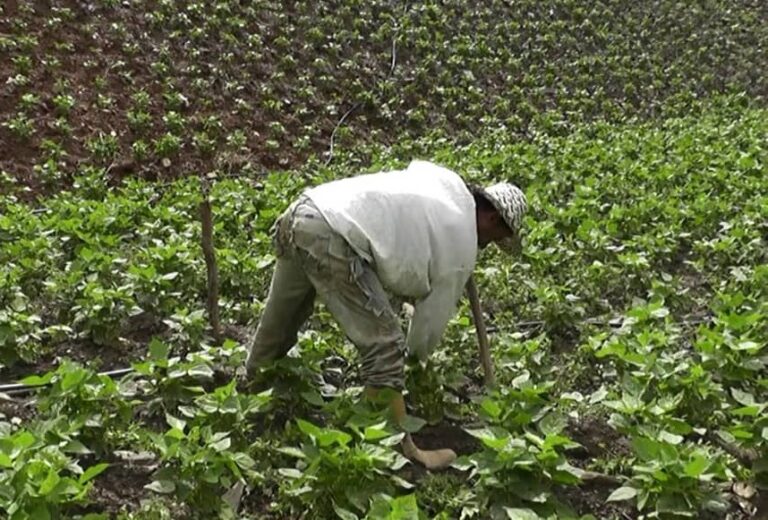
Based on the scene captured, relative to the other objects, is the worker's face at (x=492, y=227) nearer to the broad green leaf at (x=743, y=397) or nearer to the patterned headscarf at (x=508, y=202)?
the patterned headscarf at (x=508, y=202)

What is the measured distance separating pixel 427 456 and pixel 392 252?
2.99ft

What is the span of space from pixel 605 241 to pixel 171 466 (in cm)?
415

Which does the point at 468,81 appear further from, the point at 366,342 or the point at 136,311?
the point at 366,342

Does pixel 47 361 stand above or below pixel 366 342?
below

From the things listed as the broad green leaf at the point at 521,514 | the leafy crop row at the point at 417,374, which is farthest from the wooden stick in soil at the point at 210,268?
the broad green leaf at the point at 521,514

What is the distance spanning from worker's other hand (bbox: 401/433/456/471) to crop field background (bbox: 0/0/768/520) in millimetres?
47

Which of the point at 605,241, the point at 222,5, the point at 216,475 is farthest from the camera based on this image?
the point at 222,5

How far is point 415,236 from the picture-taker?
12.3 feet

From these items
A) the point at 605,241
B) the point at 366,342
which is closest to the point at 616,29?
the point at 605,241

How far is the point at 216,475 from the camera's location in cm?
327

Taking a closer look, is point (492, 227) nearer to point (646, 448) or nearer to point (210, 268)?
point (646, 448)

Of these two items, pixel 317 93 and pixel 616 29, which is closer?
pixel 317 93

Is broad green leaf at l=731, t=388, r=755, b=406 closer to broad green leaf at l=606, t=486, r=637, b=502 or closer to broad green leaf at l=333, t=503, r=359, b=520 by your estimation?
broad green leaf at l=606, t=486, r=637, b=502

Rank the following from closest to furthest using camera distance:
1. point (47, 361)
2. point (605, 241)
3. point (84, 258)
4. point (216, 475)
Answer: point (216, 475) < point (47, 361) < point (84, 258) < point (605, 241)
